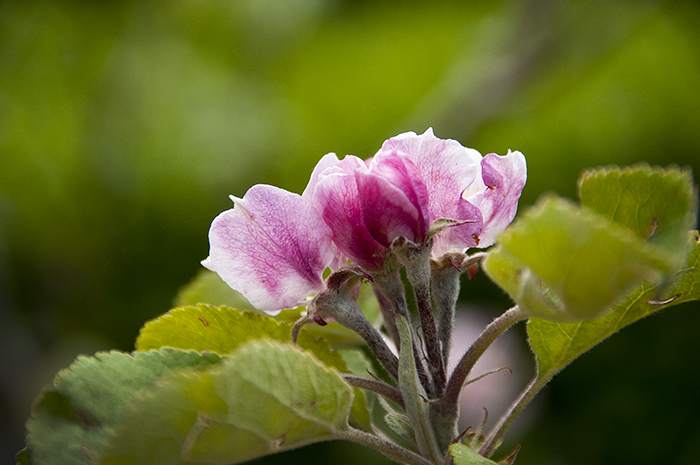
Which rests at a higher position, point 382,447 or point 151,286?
point 151,286

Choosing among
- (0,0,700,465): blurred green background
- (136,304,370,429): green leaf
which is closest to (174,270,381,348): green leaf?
(136,304,370,429): green leaf

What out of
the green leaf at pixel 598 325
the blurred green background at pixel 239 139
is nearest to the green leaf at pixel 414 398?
the green leaf at pixel 598 325

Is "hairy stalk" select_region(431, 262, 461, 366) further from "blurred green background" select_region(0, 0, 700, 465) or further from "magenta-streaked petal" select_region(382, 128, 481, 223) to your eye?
"blurred green background" select_region(0, 0, 700, 465)

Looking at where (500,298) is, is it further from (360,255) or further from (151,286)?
(360,255)

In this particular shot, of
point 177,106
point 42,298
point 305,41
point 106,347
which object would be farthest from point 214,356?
point 305,41

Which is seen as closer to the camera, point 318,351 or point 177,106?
point 318,351
